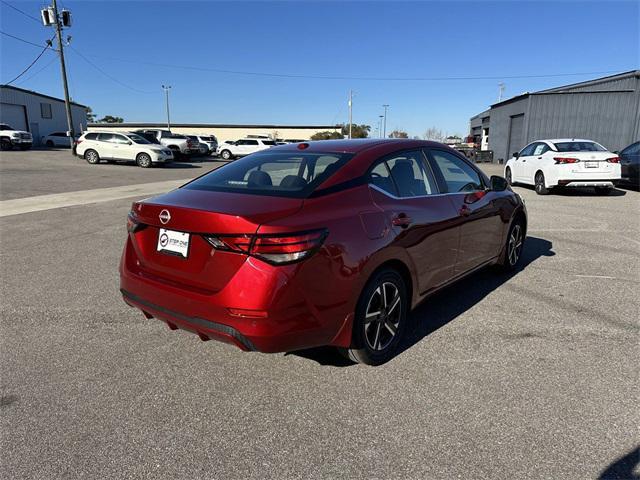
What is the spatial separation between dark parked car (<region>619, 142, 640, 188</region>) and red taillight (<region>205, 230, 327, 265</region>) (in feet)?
46.6

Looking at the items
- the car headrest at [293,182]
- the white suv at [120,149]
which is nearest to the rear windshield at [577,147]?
the car headrest at [293,182]

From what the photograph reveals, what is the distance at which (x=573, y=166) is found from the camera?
11695 millimetres

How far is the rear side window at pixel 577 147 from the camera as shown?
39.8 feet

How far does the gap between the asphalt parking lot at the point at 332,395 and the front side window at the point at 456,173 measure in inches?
44.1

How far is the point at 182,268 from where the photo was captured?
2727mm

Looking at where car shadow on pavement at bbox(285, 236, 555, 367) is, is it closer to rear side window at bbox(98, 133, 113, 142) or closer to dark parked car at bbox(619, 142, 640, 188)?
dark parked car at bbox(619, 142, 640, 188)

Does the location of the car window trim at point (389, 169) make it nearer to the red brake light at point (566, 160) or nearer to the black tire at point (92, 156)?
the red brake light at point (566, 160)

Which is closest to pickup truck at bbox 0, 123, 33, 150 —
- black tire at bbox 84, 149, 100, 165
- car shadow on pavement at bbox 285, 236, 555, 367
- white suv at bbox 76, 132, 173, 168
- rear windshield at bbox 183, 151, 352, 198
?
white suv at bbox 76, 132, 173, 168

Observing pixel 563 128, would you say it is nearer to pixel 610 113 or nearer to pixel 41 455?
pixel 610 113

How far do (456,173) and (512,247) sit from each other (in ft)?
5.25

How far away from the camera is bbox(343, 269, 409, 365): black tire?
2926 millimetres

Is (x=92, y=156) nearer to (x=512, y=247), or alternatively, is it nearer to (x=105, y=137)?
(x=105, y=137)

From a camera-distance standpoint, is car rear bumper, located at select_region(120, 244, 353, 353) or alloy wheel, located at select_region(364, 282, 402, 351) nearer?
car rear bumper, located at select_region(120, 244, 353, 353)

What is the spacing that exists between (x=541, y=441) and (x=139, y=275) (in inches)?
103
